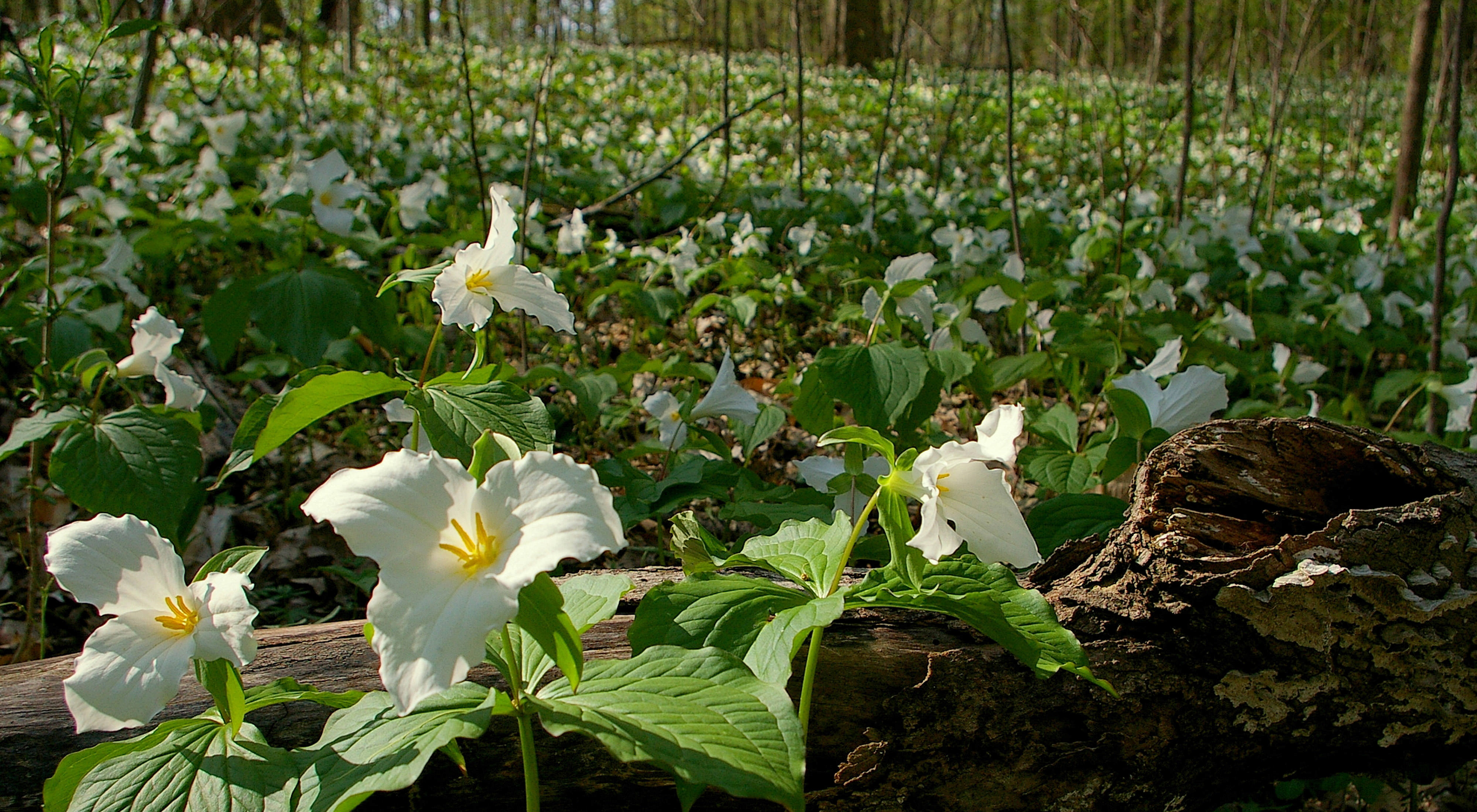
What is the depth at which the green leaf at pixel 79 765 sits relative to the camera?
1.03 metres

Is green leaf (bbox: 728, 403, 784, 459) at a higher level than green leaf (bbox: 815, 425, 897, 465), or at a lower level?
lower

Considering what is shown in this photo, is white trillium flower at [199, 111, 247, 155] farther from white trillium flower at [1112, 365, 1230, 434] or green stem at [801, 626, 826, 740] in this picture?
green stem at [801, 626, 826, 740]

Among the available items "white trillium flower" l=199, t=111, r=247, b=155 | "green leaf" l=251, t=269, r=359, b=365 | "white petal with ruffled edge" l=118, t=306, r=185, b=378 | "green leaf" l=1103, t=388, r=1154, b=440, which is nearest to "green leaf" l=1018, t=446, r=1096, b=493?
"green leaf" l=1103, t=388, r=1154, b=440

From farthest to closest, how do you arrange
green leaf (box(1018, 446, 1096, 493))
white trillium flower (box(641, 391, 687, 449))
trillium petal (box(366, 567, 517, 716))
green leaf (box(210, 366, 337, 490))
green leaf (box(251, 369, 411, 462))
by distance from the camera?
white trillium flower (box(641, 391, 687, 449)) < green leaf (box(1018, 446, 1096, 493)) < green leaf (box(210, 366, 337, 490)) < green leaf (box(251, 369, 411, 462)) < trillium petal (box(366, 567, 517, 716))

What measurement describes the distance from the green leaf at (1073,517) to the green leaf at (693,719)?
0.89 metres

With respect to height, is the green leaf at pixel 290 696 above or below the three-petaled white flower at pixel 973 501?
below

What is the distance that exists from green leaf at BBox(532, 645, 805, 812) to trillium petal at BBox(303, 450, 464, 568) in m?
0.21

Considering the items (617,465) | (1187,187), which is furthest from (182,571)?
(1187,187)

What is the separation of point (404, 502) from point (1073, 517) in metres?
1.29

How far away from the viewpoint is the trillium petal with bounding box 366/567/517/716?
77 cm

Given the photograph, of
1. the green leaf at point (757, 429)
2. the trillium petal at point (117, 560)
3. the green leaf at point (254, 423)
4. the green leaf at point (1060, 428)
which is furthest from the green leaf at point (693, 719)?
the green leaf at point (1060, 428)

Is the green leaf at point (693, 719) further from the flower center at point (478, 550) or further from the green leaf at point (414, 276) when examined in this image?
the green leaf at point (414, 276)

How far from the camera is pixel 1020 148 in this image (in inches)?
377

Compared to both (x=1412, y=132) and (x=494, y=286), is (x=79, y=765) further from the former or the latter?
(x=1412, y=132)
